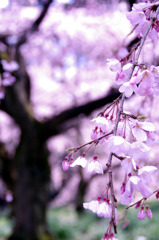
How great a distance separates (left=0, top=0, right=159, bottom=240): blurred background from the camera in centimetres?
456

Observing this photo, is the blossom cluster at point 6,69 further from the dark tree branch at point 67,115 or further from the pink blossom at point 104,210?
the pink blossom at point 104,210

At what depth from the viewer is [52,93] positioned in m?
9.55

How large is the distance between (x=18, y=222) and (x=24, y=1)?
4.11 meters

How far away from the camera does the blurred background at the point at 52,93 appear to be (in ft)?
15.0

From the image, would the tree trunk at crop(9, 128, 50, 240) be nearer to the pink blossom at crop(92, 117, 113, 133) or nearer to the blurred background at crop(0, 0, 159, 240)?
the blurred background at crop(0, 0, 159, 240)

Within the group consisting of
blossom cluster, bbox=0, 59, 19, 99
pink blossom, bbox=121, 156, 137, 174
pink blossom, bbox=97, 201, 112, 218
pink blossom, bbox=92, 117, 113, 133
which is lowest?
blossom cluster, bbox=0, 59, 19, 99

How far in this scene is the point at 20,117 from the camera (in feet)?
16.0

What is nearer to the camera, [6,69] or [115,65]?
[115,65]

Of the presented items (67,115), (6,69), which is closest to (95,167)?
(6,69)

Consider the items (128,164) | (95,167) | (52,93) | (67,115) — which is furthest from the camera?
(52,93)

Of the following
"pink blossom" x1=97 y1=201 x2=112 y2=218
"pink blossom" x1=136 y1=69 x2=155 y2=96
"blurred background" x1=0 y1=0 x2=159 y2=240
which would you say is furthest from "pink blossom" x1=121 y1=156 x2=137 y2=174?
"blurred background" x1=0 y1=0 x2=159 y2=240

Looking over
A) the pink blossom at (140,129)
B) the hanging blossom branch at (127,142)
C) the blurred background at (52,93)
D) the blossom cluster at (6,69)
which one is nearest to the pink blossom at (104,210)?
the hanging blossom branch at (127,142)

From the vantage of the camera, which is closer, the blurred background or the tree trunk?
the blurred background

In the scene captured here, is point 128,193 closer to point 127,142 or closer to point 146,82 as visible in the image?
point 127,142
